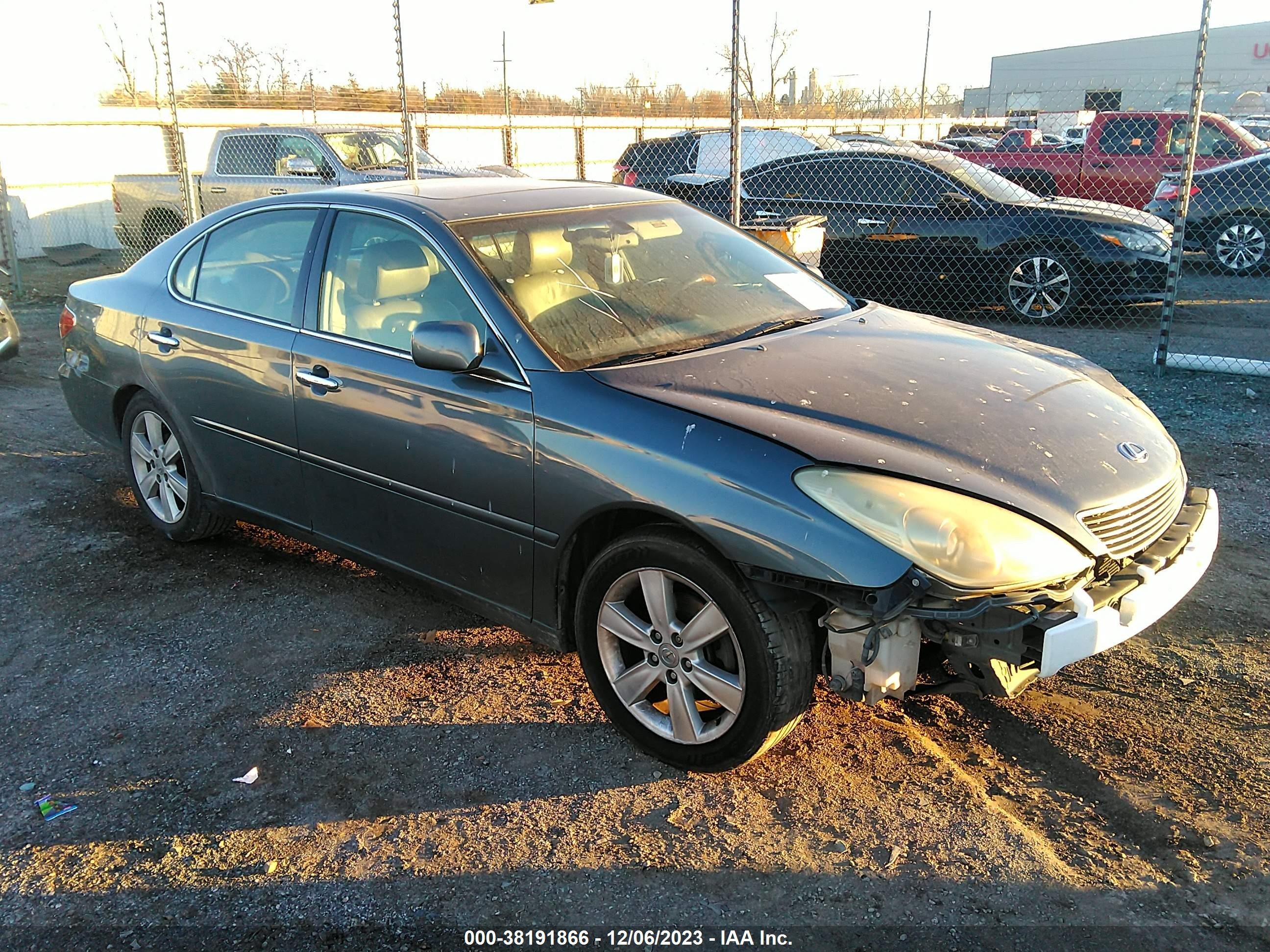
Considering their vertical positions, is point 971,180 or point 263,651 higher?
point 971,180

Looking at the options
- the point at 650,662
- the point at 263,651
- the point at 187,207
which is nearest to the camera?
the point at 650,662

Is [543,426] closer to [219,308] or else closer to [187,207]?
[219,308]

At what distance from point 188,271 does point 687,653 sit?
3.14m

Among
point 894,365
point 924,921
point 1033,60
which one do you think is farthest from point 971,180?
point 1033,60

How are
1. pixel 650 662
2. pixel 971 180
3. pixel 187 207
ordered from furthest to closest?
pixel 187 207
pixel 971 180
pixel 650 662

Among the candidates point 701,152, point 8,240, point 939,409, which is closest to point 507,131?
point 701,152

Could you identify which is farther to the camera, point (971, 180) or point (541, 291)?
point (971, 180)

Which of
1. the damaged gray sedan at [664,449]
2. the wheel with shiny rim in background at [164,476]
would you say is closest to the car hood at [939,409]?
the damaged gray sedan at [664,449]

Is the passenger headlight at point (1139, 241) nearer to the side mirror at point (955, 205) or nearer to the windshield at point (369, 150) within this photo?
the side mirror at point (955, 205)

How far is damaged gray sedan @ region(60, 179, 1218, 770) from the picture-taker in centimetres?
275

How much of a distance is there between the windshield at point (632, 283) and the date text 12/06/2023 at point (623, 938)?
1.66 m

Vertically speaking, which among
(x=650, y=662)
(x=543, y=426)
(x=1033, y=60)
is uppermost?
(x=1033, y=60)

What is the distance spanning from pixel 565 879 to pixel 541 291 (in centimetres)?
194

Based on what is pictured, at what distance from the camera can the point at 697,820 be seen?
2.96 meters
